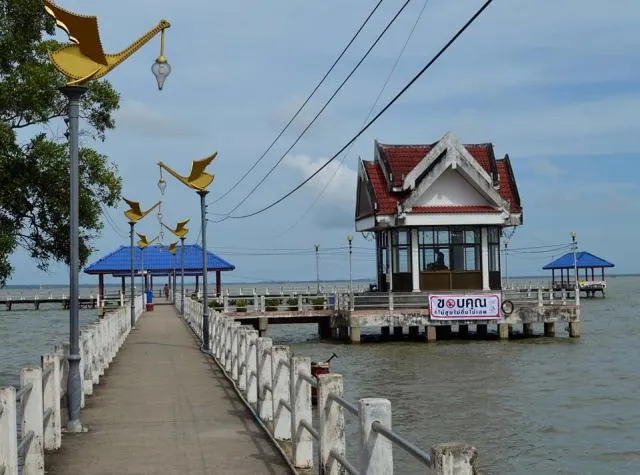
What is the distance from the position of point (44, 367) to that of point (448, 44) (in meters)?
6.13

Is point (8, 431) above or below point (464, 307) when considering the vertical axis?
below

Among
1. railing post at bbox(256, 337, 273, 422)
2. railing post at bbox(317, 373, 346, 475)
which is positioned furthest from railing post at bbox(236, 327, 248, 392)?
railing post at bbox(317, 373, 346, 475)

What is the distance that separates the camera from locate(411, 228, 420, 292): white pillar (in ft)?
129

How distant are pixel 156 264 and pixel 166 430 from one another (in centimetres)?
6215

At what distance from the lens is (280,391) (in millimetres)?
10898

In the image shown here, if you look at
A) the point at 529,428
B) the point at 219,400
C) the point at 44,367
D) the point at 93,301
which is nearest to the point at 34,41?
the point at 219,400

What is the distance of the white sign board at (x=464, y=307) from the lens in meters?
38.2

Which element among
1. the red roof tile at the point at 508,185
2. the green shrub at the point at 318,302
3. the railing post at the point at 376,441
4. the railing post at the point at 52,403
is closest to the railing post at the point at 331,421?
the railing post at the point at 376,441

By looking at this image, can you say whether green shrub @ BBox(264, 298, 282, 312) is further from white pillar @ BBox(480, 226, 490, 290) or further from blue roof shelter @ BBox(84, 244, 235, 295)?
blue roof shelter @ BBox(84, 244, 235, 295)

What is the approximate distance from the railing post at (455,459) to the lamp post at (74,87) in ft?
25.7

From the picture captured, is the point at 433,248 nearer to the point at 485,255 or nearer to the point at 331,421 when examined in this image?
the point at 485,255

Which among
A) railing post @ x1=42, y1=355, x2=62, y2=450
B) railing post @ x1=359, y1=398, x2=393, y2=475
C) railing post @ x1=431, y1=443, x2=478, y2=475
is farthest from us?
railing post @ x1=42, y1=355, x2=62, y2=450

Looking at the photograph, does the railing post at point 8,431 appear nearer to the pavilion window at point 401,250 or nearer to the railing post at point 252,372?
the railing post at point 252,372

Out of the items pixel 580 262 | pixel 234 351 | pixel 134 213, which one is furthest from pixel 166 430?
pixel 580 262
